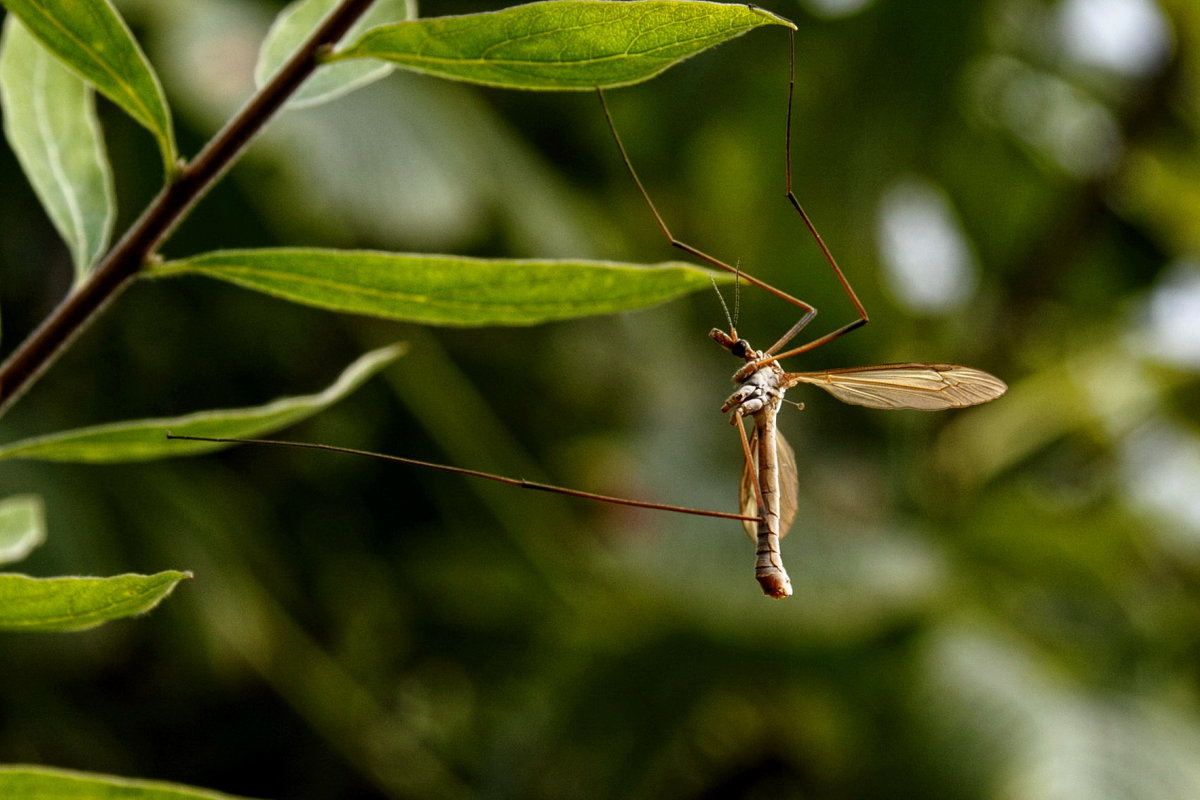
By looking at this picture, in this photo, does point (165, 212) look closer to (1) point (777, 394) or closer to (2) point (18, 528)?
(2) point (18, 528)

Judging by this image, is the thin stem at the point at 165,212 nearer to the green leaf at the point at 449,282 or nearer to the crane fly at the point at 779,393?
the green leaf at the point at 449,282

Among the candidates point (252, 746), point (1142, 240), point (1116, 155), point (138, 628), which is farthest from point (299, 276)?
point (1142, 240)

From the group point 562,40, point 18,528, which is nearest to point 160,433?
point 18,528

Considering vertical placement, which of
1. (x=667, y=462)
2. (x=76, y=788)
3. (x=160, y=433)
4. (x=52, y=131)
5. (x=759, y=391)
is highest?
(x=667, y=462)

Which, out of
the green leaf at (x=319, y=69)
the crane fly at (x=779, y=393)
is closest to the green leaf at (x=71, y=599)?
the green leaf at (x=319, y=69)

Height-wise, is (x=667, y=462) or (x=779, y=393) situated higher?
(x=667, y=462)

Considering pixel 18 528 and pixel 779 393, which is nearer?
pixel 18 528
